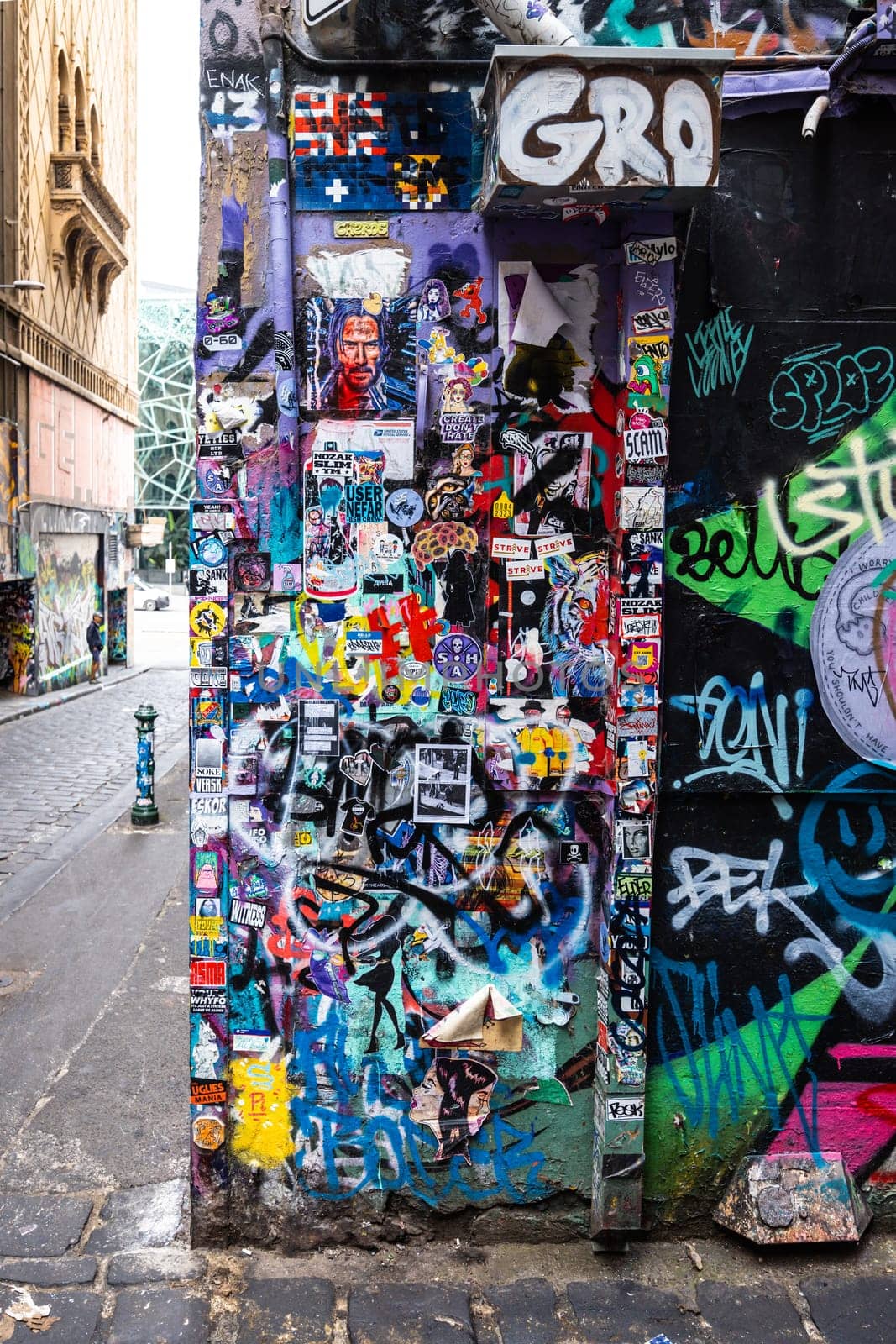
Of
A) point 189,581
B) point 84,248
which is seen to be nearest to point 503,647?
point 189,581

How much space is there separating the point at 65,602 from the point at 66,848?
44.1 ft

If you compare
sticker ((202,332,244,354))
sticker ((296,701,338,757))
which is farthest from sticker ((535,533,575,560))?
sticker ((202,332,244,354))

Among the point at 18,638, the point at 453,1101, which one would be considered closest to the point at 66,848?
the point at 453,1101

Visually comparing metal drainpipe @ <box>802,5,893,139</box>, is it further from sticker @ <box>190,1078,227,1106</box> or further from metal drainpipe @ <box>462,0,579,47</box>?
sticker @ <box>190,1078,227,1106</box>

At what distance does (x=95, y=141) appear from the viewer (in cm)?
2331

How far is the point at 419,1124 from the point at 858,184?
373 cm

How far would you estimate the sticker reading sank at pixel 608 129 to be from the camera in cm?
327

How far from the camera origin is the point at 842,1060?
158 inches

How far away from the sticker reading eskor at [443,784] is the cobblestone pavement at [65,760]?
6.16 m

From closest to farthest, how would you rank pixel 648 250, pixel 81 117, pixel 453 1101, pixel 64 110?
pixel 648 250 < pixel 453 1101 < pixel 64 110 < pixel 81 117

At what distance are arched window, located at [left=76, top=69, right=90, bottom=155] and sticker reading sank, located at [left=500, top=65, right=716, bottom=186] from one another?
22.2 meters

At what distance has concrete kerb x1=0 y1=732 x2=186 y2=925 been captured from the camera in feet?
26.9

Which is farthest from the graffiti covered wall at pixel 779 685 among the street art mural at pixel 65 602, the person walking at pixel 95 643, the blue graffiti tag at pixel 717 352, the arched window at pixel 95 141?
the arched window at pixel 95 141

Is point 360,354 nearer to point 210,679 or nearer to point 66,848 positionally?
point 210,679
